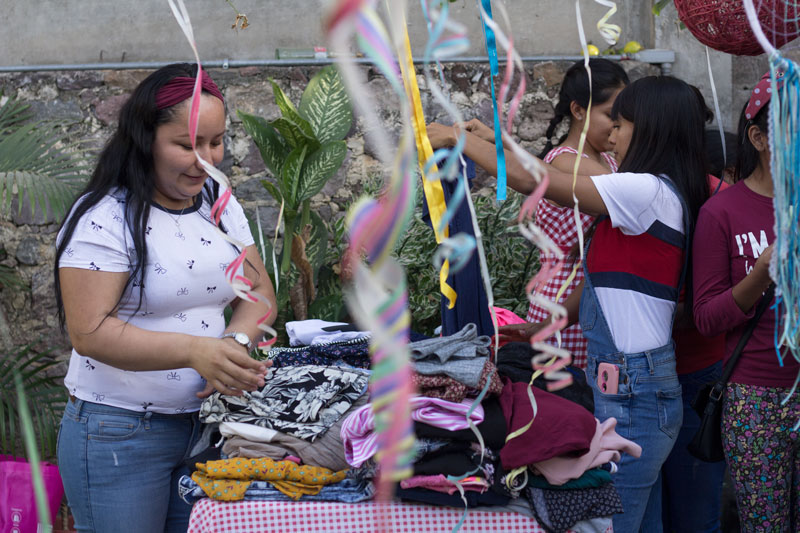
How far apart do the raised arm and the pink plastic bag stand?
4.90 feet

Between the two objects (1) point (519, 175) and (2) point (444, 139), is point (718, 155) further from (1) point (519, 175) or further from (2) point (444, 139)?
(2) point (444, 139)

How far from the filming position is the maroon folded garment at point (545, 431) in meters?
1.80

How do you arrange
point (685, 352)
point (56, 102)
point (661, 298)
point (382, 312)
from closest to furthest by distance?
point (382, 312)
point (661, 298)
point (685, 352)
point (56, 102)

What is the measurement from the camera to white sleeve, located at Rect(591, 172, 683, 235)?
2.14 metres

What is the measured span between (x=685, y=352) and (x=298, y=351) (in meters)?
1.22

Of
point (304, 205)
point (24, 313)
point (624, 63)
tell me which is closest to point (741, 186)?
point (304, 205)

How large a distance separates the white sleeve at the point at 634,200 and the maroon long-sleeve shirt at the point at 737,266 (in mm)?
124

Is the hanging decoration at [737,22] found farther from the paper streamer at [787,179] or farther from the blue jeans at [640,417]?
the blue jeans at [640,417]

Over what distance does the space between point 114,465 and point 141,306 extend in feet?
1.26

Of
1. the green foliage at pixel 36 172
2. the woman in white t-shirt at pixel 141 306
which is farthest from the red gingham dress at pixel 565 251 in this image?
the green foliage at pixel 36 172

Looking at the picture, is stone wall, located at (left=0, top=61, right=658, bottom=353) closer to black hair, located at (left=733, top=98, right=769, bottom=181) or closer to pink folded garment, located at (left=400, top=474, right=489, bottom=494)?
black hair, located at (left=733, top=98, right=769, bottom=181)

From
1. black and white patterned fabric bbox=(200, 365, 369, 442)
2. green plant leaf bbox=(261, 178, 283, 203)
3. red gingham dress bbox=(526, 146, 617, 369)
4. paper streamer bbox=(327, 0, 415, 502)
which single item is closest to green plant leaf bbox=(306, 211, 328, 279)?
green plant leaf bbox=(261, 178, 283, 203)

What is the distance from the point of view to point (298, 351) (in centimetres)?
226

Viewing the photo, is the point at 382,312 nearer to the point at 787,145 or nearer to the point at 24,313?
the point at 787,145
